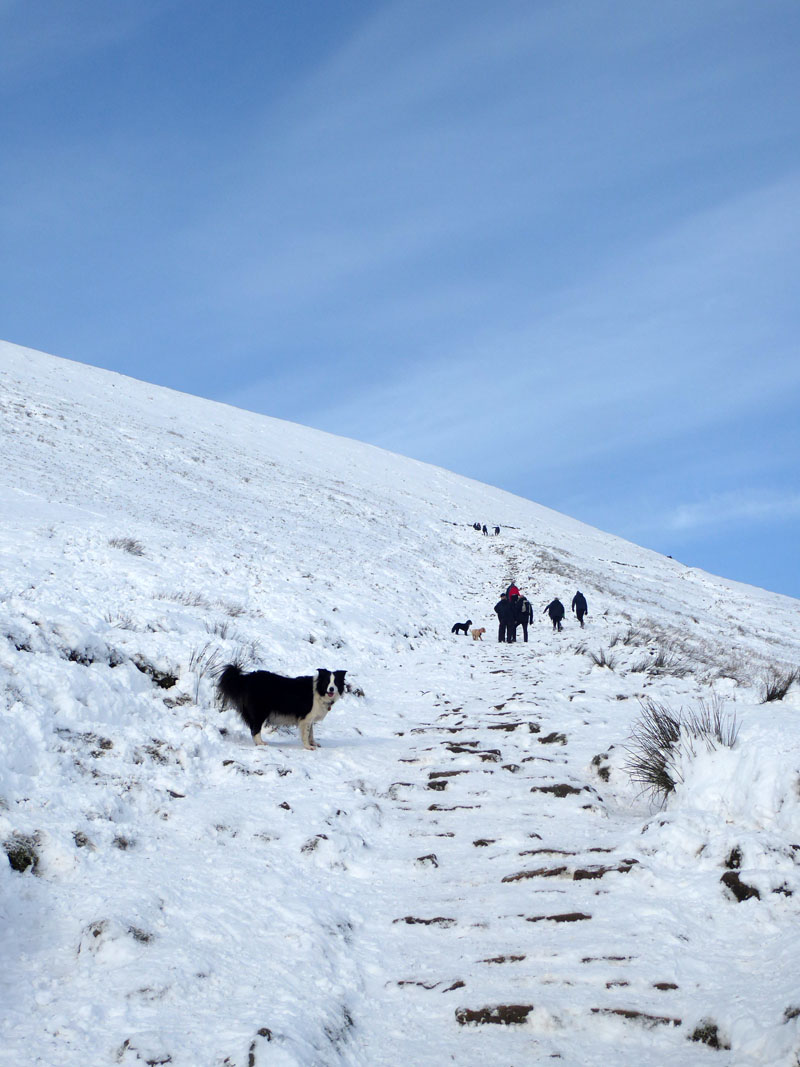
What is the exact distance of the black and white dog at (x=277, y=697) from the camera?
28.6 feet

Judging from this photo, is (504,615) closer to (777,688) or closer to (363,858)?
(777,688)

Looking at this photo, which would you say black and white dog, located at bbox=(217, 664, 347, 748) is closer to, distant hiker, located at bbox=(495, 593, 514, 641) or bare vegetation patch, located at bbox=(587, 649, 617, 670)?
bare vegetation patch, located at bbox=(587, 649, 617, 670)

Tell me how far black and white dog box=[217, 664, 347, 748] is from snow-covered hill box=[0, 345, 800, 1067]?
1.02 ft

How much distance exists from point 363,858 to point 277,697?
3277 mm

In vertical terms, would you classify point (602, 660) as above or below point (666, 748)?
above

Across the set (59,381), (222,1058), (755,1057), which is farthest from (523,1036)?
(59,381)

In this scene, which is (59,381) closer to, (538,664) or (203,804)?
(538,664)

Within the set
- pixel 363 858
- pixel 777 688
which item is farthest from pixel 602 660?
pixel 363 858

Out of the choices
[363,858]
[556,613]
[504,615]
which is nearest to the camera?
[363,858]

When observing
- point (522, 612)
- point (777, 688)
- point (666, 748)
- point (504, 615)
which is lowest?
point (666, 748)

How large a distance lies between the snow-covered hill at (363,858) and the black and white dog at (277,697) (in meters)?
0.31

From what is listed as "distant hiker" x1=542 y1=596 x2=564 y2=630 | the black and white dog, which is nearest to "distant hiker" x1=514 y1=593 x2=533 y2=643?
"distant hiker" x1=542 y1=596 x2=564 y2=630

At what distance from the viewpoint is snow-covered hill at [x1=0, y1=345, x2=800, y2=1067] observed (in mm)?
3652

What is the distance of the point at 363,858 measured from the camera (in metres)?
5.95
